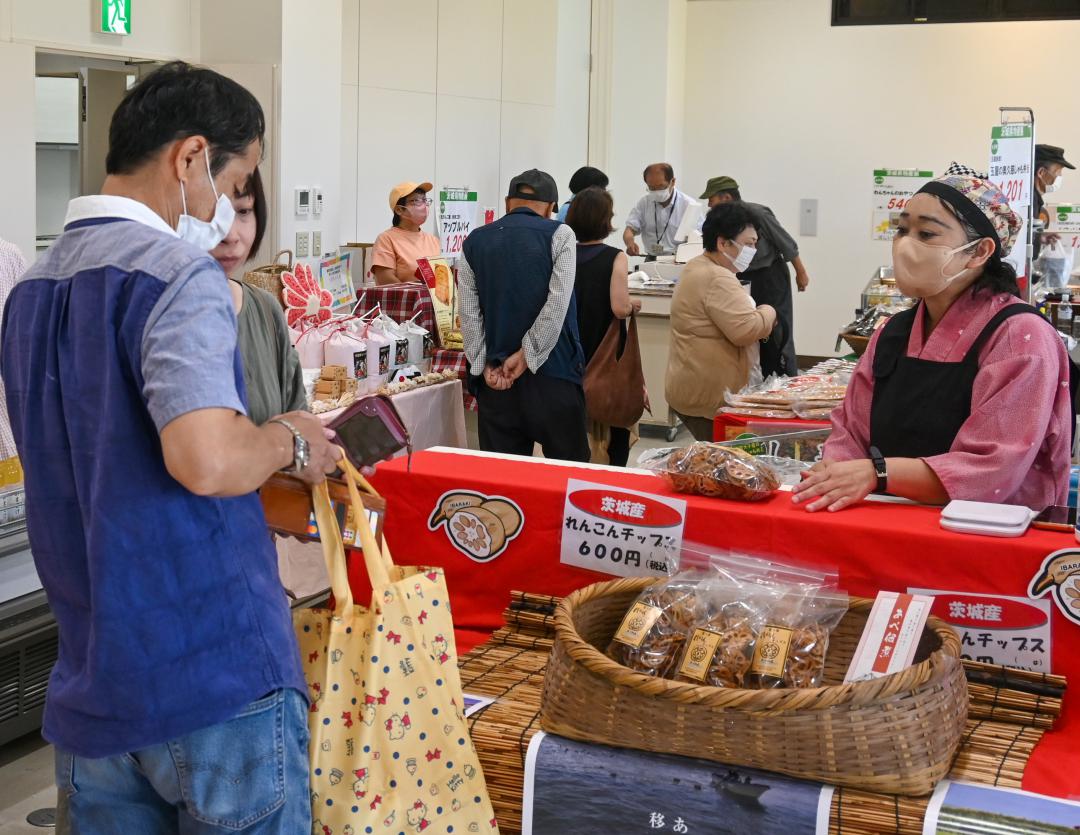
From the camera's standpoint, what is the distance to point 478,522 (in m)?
2.58

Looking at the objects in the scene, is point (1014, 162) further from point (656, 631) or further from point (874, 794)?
point (874, 794)

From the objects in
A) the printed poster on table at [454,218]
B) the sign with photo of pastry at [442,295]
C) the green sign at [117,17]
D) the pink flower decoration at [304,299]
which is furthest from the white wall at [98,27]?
the printed poster on table at [454,218]

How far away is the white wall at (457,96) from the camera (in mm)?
8477

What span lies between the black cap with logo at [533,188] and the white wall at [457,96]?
3.51 meters

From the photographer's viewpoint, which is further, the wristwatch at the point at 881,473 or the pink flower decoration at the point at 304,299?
the pink flower decoration at the point at 304,299

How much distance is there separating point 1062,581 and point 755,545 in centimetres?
53

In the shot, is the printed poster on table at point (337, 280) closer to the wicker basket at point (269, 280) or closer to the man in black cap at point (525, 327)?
the wicker basket at point (269, 280)

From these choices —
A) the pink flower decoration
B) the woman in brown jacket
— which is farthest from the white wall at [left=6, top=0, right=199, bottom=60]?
the woman in brown jacket

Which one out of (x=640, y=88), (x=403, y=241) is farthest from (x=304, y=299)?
(x=640, y=88)

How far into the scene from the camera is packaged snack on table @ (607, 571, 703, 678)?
6.66ft

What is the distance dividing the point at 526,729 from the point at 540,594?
1.81ft

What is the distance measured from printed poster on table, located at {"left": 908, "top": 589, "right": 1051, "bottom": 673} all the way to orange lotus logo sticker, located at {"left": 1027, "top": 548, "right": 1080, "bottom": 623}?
0.9 inches

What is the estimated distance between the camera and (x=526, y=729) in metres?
2.01

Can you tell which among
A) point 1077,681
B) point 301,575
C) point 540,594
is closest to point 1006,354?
point 1077,681
